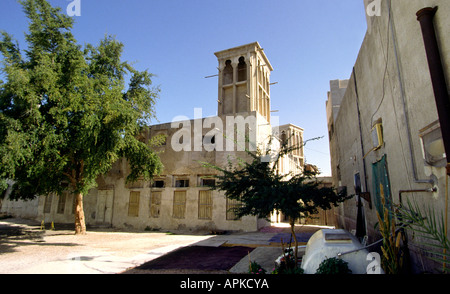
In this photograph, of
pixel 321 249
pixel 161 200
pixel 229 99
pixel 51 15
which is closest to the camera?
pixel 321 249

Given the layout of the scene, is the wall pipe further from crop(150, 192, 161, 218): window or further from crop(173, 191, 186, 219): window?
crop(150, 192, 161, 218): window

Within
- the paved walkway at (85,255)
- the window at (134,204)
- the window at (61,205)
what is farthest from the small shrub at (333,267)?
the window at (61,205)

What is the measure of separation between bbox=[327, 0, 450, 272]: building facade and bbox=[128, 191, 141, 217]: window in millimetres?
14038

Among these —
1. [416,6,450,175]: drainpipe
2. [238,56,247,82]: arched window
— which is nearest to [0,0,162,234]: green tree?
[238,56,247,82]: arched window

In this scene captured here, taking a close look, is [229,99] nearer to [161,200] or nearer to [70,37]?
[161,200]

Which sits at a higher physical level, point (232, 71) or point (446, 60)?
point (232, 71)

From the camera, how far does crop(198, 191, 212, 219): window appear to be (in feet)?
49.8

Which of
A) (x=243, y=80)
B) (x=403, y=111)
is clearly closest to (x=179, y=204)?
(x=243, y=80)

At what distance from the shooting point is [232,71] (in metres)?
19.9

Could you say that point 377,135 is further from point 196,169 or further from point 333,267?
point 196,169

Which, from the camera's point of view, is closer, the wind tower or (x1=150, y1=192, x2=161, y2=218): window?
(x1=150, y1=192, x2=161, y2=218): window

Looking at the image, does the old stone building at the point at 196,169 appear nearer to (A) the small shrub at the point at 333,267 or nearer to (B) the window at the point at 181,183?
(B) the window at the point at 181,183
